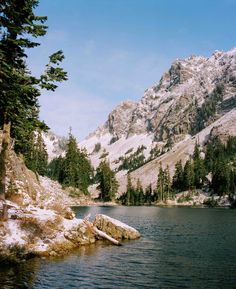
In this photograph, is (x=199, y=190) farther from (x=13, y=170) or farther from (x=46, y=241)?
(x=46, y=241)

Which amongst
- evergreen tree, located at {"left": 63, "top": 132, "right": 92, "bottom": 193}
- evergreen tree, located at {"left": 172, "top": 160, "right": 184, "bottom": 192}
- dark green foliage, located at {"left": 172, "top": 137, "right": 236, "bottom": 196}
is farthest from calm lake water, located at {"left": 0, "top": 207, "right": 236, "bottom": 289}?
evergreen tree, located at {"left": 172, "top": 160, "right": 184, "bottom": 192}

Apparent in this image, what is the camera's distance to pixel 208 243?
140 ft

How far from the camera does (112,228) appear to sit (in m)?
43.7

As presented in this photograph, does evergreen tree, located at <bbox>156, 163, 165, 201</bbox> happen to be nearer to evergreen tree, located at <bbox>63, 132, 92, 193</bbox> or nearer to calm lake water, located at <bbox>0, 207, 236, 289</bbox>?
evergreen tree, located at <bbox>63, 132, 92, 193</bbox>

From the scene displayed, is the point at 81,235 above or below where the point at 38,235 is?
below

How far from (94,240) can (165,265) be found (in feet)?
38.1

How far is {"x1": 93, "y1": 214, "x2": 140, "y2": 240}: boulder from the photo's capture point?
43156 millimetres

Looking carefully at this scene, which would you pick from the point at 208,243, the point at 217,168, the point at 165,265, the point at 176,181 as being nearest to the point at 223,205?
the point at 217,168

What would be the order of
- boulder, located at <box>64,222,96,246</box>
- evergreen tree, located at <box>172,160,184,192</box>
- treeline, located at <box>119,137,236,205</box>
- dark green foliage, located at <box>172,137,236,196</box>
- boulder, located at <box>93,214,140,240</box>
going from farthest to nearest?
evergreen tree, located at <box>172,160,184,192</box> < treeline, located at <box>119,137,236,205</box> < dark green foliage, located at <box>172,137,236,196</box> < boulder, located at <box>93,214,140,240</box> < boulder, located at <box>64,222,96,246</box>

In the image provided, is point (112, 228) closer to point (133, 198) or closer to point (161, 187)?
point (161, 187)

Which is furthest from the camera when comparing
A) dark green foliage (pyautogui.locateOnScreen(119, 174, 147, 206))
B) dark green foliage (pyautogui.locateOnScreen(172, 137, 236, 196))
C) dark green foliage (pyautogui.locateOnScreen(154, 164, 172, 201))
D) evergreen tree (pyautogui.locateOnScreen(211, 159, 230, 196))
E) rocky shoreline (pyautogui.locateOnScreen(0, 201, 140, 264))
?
dark green foliage (pyautogui.locateOnScreen(119, 174, 147, 206))

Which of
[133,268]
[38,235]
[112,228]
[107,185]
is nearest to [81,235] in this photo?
[38,235]

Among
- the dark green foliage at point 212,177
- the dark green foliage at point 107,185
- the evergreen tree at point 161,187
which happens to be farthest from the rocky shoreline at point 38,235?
the evergreen tree at point 161,187

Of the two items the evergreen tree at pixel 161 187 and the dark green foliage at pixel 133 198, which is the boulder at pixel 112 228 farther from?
the evergreen tree at pixel 161 187
